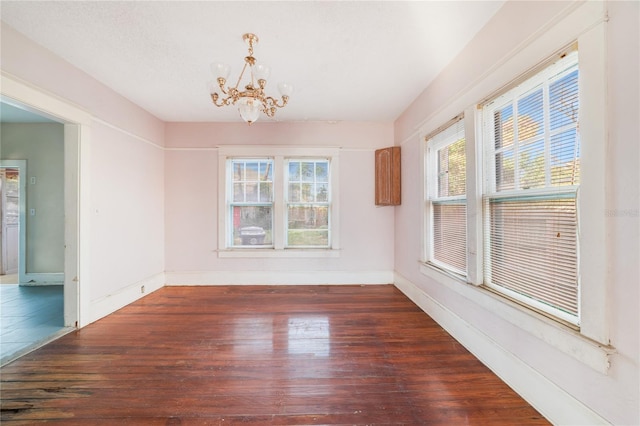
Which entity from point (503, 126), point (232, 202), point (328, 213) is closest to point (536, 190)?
point (503, 126)

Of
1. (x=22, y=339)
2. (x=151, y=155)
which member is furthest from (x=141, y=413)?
(x=151, y=155)

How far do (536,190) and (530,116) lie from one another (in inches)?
19.5

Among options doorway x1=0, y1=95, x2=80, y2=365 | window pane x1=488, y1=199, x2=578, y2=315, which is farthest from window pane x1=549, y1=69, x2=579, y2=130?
doorway x1=0, y1=95, x2=80, y2=365

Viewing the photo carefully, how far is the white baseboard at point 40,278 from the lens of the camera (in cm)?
412

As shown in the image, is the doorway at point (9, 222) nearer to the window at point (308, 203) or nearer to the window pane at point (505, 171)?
the window at point (308, 203)

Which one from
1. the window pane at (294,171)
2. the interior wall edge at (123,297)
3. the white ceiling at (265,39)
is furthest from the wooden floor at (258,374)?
the white ceiling at (265,39)

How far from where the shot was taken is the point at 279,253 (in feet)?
13.6

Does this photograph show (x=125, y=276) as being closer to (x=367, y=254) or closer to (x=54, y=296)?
(x=54, y=296)

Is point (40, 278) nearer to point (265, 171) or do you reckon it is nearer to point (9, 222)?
point (9, 222)

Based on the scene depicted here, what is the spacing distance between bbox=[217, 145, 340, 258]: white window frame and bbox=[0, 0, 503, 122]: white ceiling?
1116 mm

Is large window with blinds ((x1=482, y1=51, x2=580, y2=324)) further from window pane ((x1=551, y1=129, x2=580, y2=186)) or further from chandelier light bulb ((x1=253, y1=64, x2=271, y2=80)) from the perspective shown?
chandelier light bulb ((x1=253, y1=64, x2=271, y2=80))

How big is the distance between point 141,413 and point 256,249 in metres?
2.66

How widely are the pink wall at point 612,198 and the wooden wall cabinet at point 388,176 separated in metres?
1.62

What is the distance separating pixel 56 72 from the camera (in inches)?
93.7
